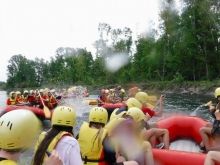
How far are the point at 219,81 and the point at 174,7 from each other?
911 cm

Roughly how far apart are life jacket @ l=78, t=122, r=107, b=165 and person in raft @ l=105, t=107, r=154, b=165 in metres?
0.17

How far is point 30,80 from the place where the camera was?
54.6 meters

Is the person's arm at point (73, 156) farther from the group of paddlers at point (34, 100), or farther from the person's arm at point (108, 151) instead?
the group of paddlers at point (34, 100)

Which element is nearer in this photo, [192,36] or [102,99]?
[102,99]

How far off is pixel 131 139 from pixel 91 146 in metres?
0.54

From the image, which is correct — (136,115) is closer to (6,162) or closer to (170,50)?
(6,162)

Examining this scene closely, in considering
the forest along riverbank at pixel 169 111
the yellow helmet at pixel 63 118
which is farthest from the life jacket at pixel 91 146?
the forest along riverbank at pixel 169 111

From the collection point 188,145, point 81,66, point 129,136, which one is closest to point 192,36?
point 188,145

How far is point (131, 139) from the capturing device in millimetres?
2492

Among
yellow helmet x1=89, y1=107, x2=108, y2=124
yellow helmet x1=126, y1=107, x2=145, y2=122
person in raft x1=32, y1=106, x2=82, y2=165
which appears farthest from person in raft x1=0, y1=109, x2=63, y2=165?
yellow helmet x1=126, y1=107, x2=145, y2=122

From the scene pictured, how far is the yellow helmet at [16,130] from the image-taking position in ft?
3.97

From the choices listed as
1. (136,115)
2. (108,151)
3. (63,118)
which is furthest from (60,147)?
(136,115)

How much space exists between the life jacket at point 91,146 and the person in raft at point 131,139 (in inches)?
6.5

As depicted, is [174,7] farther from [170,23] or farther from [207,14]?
[207,14]
